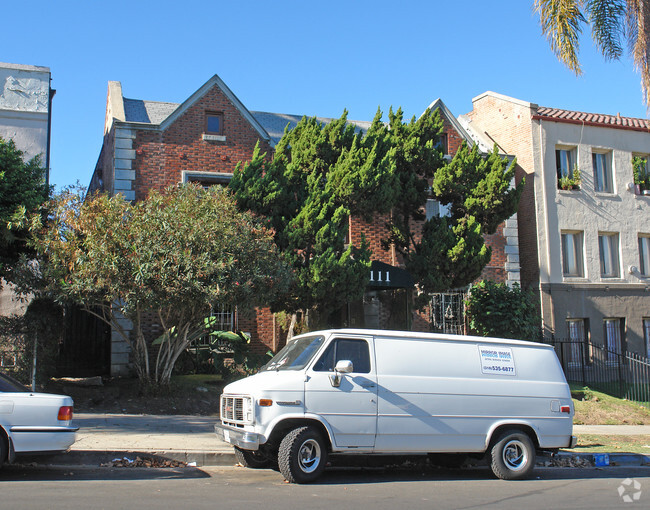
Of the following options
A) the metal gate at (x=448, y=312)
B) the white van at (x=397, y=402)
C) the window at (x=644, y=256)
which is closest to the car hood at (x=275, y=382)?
the white van at (x=397, y=402)

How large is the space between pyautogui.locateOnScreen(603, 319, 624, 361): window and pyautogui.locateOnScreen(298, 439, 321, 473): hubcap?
16.5 m

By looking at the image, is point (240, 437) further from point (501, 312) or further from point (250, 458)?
point (501, 312)

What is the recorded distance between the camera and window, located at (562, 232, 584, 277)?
2148 centimetres

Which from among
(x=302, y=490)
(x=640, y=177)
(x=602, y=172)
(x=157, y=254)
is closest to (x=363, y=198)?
(x=157, y=254)

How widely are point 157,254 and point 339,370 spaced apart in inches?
204

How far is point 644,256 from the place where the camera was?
74.2 feet

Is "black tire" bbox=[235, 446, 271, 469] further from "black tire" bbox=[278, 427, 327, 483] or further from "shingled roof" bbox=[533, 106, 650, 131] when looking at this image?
"shingled roof" bbox=[533, 106, 650, 131]

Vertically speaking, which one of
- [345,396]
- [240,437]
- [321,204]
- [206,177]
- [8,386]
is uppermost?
[206,177]

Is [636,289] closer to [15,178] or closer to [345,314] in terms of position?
[345,314]

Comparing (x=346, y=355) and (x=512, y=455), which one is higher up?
(x=346, y=355)

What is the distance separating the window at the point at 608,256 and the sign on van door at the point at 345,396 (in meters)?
16.4

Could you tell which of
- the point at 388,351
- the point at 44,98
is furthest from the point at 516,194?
the point at 44,98

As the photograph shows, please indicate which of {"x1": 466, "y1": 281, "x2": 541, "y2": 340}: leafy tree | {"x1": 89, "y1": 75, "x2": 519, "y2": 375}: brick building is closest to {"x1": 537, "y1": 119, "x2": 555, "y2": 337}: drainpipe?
{"x1": 466, "y1": 281, "x2": 541, "y2": 340}: leafy tree

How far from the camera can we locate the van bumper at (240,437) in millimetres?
7641
